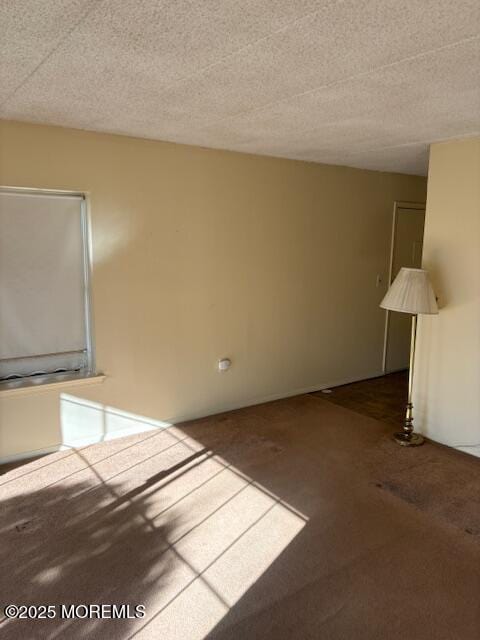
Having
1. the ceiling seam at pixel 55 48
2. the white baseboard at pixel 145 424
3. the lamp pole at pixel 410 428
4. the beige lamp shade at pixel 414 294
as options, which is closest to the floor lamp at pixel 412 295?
the beige lamp shade at pixel 414 294

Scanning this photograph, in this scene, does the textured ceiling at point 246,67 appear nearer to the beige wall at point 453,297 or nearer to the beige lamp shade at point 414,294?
the beige wall at point 453,297

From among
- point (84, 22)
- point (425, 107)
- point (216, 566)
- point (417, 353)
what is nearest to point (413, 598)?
point (216, 566)

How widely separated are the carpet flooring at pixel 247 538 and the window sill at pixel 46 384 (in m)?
0.50

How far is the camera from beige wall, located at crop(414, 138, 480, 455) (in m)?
3.46

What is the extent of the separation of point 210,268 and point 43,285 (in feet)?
4.46

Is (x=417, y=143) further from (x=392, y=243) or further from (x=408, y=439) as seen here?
(x=408, y=439)

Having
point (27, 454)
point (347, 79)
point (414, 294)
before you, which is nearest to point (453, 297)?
point (414, 294)

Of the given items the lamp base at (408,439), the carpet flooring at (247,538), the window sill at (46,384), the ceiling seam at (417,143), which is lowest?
the carpet flooring at (247,538)

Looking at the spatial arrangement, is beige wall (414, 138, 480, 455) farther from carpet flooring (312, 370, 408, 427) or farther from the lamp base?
carpet flooring (312, 370, 408, 427)

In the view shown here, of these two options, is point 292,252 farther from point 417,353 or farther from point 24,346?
point 24,346

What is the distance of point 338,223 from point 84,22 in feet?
11.6

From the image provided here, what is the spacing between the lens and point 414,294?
347 centimetres

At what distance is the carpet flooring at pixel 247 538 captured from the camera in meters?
2.00

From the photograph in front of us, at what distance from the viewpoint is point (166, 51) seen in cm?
191
